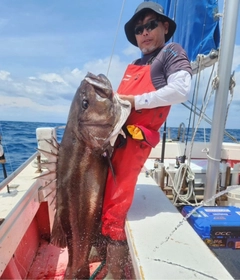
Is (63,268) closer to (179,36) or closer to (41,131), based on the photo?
(41,131)

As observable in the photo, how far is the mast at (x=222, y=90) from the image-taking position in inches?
114

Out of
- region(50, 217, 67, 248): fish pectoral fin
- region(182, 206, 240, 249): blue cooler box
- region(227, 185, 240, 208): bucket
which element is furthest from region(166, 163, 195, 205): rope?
region(50, 217, 67, 248): fish pectoral fin

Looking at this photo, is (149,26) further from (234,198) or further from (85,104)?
(234,198)

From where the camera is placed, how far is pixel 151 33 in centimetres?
227

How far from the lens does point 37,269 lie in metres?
2.90

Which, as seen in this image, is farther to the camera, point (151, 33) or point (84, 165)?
point (151, 33)

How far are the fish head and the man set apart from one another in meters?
0.14

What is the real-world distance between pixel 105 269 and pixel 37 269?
1182 millimetres

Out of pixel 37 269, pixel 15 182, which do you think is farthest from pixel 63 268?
pixel 15 182

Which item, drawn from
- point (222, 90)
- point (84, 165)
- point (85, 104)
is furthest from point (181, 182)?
point (85, 104)

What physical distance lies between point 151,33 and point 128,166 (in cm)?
126

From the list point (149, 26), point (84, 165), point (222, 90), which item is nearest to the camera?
point (84, 165)

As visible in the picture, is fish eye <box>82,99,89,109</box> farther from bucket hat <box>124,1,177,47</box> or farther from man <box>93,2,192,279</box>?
bucket hat <box>124,1,177,47</box>

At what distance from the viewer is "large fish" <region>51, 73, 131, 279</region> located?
79.0 inches
